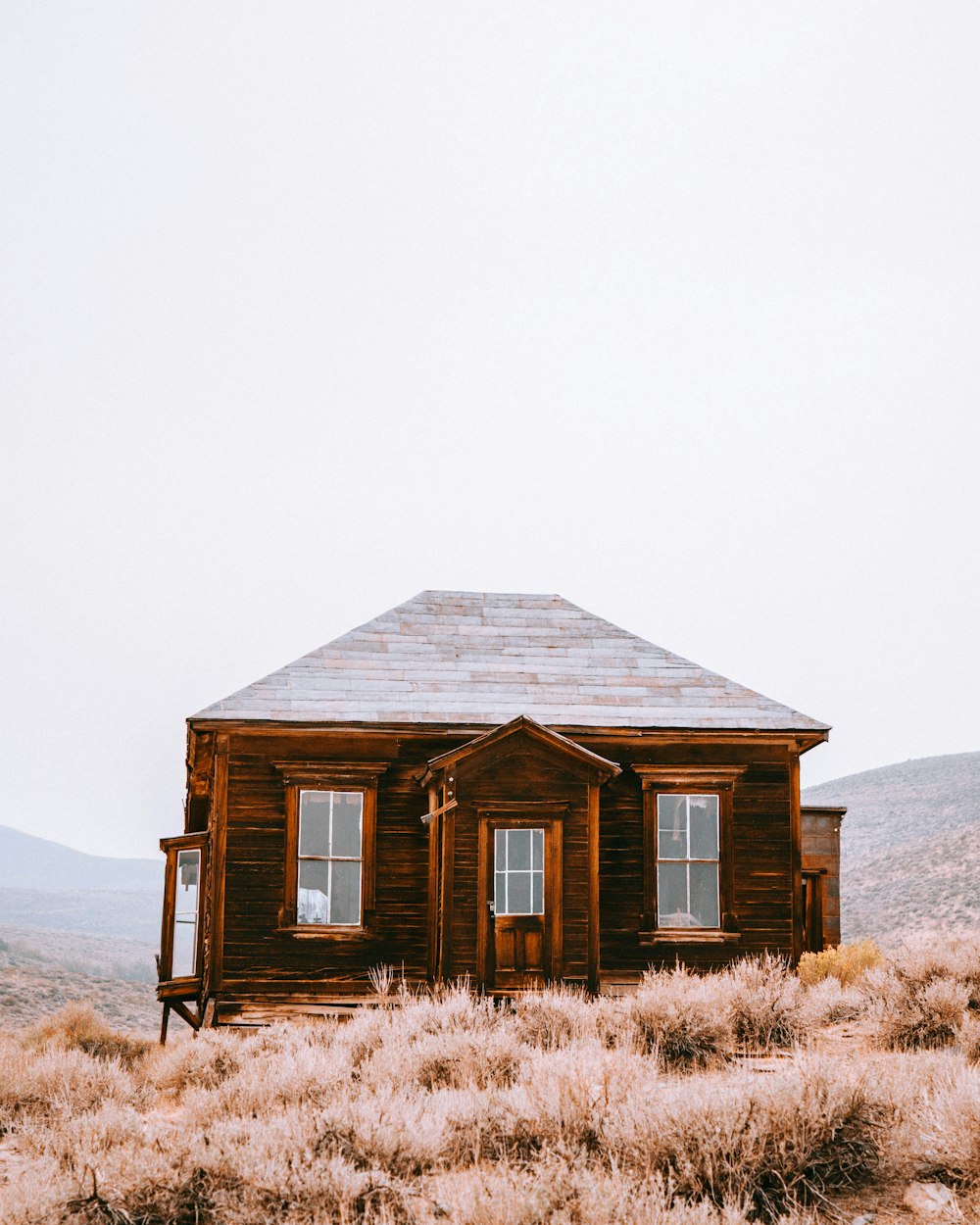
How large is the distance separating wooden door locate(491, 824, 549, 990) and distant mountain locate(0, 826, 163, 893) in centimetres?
14026

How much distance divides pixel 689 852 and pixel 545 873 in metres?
2.21

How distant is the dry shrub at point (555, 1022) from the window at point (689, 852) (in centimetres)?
408

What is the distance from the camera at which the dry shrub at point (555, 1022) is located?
10.9 m

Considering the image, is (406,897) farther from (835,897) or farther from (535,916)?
(835,897)

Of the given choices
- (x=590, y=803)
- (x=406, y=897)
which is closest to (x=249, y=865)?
(x=406, y=897)

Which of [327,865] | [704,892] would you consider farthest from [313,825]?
[704,892]

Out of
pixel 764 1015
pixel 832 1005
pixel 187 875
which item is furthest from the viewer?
pixel 187 875

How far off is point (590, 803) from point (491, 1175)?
812 centimetres

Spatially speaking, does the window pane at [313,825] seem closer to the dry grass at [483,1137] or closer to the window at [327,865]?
the window at [327,865]

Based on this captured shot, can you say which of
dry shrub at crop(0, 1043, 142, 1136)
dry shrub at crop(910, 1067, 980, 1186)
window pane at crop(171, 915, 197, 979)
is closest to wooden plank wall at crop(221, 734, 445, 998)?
window pane at crop(171, 915, 197, 979)

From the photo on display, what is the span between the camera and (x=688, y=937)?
1584 cm

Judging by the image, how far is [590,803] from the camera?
1506 cm

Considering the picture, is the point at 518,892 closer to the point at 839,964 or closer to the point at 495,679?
the point at 495,679

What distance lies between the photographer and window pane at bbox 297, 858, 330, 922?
15.6 metres
